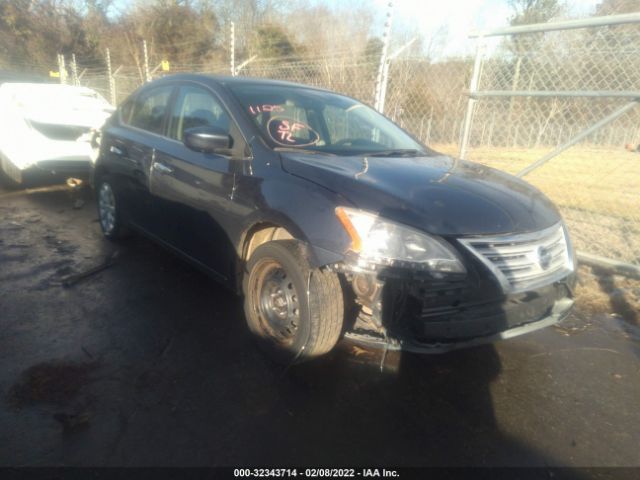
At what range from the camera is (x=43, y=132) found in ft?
19.9

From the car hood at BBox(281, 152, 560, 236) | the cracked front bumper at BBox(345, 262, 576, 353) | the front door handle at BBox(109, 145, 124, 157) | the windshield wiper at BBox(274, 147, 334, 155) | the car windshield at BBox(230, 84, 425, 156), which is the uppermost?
the car windshield at BBox(230, 84, 425, 156)

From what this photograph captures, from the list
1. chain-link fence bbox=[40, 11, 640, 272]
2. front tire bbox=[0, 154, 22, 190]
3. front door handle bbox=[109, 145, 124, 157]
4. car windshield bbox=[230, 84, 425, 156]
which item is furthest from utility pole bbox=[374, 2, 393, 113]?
front tire bbox=[0, 154, 22, 190]

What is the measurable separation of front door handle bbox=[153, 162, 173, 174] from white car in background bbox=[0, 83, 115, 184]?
2.76m

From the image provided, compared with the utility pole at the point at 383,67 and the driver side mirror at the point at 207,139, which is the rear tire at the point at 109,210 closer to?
the driver side mirror at the point at 207,139

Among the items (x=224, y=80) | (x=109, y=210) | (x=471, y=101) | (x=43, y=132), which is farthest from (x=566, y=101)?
(x=43, y=132)

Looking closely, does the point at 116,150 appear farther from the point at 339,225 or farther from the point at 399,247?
the point at 399,247

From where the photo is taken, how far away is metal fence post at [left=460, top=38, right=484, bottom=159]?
4.91 m

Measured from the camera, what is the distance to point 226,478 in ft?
6.59

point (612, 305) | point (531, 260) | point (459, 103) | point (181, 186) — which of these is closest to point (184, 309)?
point (181, 186)

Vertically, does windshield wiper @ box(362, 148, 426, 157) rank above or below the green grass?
above

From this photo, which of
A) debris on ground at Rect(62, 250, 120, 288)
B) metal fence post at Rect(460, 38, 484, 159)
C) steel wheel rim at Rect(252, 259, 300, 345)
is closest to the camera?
steel wheel rim at Rect(252, 259, 300, 345)

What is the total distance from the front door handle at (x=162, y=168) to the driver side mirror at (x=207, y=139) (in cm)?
63

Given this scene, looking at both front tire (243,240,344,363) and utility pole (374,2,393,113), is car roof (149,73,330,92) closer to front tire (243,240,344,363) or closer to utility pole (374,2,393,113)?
front tire (243,240,344,363)

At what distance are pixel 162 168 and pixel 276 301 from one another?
5.19 feet
